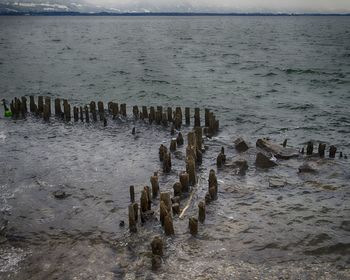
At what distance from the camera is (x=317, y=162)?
14695 millimetres

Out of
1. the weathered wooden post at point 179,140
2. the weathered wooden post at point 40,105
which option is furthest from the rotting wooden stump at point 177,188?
the weathered wooden post at point 40,105

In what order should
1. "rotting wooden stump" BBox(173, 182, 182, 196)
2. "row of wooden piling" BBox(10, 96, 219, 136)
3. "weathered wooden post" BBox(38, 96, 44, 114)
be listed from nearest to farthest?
"rotting wooden stump" BBox(173, 182, 182, 196) → "row of wooden piling" BBox(10, 96, 219, 136) → "weathered wooden post" BBox(38, 96, 44, 114)

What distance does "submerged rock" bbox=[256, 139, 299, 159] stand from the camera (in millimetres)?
15492

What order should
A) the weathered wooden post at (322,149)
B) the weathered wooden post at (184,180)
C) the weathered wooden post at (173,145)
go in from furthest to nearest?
the weathered wooden post at (173,145) < the weathered wooden post at (322,149) < the weathered wooden post at (184,180)

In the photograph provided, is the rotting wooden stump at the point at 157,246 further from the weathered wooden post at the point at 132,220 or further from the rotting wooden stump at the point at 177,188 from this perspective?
the rotting wooden stump at the point at 177,188

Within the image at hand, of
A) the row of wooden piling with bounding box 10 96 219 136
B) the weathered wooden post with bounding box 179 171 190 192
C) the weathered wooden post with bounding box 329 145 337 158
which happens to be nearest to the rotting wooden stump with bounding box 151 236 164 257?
the weathered wooden post with bounding box 179 171 190 192

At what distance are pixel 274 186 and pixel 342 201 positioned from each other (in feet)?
7.39

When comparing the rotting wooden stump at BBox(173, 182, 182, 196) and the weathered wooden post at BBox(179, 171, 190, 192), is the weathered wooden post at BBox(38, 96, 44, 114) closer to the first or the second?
the weathered wooden post at BBox(179, 171, 190, 192)

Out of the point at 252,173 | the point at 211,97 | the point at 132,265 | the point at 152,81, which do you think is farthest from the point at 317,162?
the point at 152,81

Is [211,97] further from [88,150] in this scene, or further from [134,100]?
[88,150]

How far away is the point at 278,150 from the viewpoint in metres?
15.8

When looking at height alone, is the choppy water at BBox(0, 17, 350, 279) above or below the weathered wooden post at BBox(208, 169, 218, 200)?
below

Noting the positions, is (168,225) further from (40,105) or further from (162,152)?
(40,105)

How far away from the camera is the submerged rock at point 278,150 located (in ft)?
50.8
